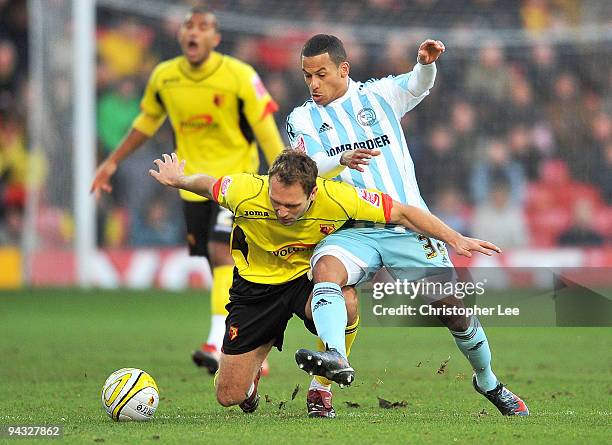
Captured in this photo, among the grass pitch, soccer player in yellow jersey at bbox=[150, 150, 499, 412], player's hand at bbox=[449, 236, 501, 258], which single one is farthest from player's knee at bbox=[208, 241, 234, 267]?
player's hand at bbox=[449, 236, 501, 258]

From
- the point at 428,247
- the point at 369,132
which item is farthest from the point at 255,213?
the point at 428,247

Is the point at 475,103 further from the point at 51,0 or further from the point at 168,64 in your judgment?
the point at 168,64

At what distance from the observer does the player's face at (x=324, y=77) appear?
6.86m

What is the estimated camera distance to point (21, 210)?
17.7 metres

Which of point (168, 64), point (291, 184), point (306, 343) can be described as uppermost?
point (168, 64)

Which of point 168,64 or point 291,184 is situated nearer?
point 291,184

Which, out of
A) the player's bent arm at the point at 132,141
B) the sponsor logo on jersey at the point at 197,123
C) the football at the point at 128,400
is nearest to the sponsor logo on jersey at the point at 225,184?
the football at the point at 128,400

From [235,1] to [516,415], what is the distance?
11681 mm

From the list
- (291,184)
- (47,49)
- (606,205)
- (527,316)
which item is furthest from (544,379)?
(47,49)

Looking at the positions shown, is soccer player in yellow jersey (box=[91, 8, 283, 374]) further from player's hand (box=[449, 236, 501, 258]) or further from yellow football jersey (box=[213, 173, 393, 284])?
player's hand (box=[449, 236, 501, 258])

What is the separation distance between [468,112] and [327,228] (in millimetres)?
10848

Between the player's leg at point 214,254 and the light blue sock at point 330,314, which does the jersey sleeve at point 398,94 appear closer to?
the light blue sock at point 330,314

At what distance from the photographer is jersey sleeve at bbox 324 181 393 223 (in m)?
6.39

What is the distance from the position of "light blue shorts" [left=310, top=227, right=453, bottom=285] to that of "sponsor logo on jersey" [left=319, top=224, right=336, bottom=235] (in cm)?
3
